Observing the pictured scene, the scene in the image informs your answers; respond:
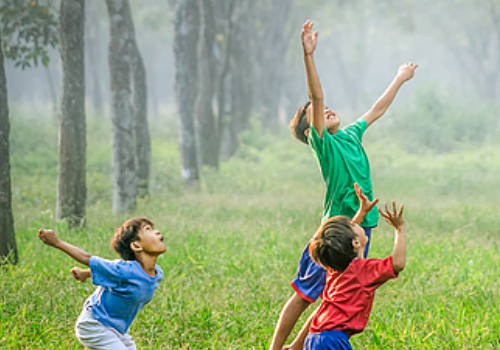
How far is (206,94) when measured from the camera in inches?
620

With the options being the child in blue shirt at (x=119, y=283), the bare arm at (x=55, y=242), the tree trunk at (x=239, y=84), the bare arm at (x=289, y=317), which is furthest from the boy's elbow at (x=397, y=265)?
the tree trunk at (x=239, y=84)

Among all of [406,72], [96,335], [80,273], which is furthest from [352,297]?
[406,72]

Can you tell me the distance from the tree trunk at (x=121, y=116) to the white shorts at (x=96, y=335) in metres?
6.57

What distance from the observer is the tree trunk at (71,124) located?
7.88 m

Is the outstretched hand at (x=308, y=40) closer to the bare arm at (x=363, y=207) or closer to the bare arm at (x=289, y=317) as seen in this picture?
the bare arm at (x=363, y=207)

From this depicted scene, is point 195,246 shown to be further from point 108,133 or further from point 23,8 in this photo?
point 108,133

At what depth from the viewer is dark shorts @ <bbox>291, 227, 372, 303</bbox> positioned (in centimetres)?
384

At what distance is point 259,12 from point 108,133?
27.0 feet

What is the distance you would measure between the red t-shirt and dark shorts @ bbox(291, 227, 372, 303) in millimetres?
635

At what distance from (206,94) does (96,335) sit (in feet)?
42.5

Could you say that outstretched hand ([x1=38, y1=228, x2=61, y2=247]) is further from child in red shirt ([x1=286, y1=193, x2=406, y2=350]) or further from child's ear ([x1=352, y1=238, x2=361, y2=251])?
child's ear ([x1=352, y1=238, x2=361, y2=251])

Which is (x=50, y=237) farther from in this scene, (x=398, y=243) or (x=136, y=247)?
(x=398, y=243)

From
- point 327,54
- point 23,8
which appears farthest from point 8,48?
point 327,54

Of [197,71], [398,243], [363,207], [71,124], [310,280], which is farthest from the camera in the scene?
[197,71]
